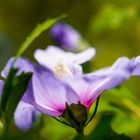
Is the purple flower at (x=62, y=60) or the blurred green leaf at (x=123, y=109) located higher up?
the purple flower at (x=62, y=60)

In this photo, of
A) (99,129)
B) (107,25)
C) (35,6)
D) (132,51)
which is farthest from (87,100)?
(35,6)

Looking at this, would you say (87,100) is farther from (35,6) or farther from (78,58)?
(35,6)

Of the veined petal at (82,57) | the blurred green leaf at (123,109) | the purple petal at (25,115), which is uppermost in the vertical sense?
the veined petal at (82,57)

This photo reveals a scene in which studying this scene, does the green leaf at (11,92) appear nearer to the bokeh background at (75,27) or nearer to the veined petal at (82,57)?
the veined petal at (82,57)

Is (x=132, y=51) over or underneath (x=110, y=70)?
underneath

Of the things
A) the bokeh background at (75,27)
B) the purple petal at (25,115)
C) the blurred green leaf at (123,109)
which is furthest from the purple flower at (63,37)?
the purple petal at (25,115)

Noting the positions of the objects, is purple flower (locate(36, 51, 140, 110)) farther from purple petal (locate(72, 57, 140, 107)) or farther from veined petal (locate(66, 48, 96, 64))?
veined petal (locate(66, 48, 96, 64))

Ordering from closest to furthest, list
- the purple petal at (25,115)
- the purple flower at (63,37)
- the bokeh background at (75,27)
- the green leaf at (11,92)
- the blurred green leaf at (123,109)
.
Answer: the green leaf at (11,92) → the purple petal at (25,115) → the blurred green leaf at (123,109) → the purple flower at (63,37) → the bokeh background at (75,27)
